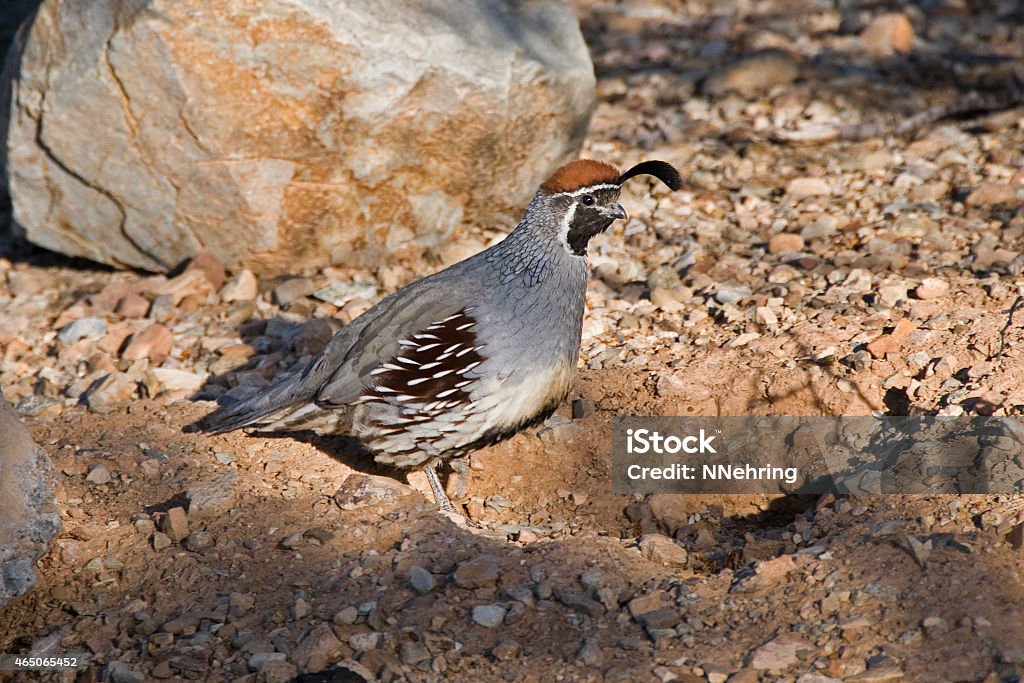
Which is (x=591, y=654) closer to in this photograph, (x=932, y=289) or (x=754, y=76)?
(x=932, y=289)

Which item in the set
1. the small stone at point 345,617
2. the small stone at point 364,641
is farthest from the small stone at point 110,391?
the small stone at point 364,641

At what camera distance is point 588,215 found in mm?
4926

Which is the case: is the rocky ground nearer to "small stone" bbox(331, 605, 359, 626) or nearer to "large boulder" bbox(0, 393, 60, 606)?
"small stone" bbox(331, 605, 359, 626)

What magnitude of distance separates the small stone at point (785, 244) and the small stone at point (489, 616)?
10.6 ft

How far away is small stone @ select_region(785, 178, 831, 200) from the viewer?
6934 mm

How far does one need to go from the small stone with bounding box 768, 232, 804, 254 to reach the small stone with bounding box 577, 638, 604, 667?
326 cm

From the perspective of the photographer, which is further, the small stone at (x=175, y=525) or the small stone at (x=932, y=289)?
the small stone at (x=932, y=289)

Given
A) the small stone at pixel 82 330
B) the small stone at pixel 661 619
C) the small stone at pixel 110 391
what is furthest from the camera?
the small stone at pixel 82 330

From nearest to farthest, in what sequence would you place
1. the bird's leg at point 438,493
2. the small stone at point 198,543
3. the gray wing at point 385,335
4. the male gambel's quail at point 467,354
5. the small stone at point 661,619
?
the small stone at point 661,619, the small stone at point 198,543, the male gambel's quail at point 467,354, the gray wing at point 385,335, the bird's leg at point 438,493

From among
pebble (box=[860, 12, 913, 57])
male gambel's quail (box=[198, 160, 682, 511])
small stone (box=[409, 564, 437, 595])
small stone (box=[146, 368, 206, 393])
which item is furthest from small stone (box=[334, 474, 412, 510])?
pebble (box=[860, 12, 913, 57])

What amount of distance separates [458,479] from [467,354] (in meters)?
0.83

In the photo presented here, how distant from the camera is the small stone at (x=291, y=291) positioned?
6395mm

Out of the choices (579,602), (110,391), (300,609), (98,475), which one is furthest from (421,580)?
(110,391)

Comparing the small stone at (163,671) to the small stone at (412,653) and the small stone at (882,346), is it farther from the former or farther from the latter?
the small stone at (882,346)
